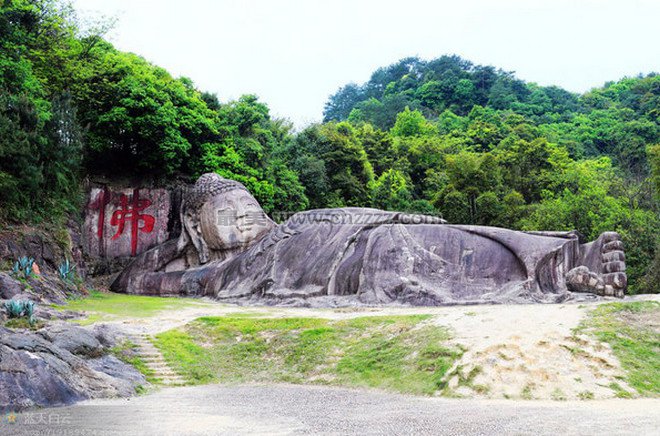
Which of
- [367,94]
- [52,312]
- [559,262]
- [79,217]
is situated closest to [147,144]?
[79,217]

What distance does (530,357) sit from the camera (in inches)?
341

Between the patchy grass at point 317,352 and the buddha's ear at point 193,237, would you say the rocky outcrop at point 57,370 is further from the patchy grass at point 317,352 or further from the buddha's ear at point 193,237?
the buddha's ear at point 193,237

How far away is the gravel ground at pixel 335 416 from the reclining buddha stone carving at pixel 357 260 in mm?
5393

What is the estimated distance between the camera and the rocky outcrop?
7.50 metres

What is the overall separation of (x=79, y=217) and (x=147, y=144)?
10.1ft

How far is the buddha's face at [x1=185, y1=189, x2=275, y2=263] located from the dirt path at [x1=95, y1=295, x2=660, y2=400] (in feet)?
27.1

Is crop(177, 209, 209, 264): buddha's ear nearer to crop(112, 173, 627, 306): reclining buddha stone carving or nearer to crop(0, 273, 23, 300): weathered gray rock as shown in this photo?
crop(112, 173, 627, 306): reclining buddha stone carving

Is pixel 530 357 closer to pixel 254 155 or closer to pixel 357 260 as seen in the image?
pixel 357 260

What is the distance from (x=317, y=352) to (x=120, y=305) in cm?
643

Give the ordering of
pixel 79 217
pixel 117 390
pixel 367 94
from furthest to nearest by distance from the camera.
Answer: pixel 367 94, pixel 79 217, pixel 117 390

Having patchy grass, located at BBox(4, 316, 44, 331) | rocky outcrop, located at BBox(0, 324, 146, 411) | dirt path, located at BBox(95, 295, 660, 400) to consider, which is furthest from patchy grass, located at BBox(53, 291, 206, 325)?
dirt path, located at BBox(95, 295, 660, 400)

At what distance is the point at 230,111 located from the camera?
24812mm

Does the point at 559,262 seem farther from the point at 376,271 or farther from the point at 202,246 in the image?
the point at 202,246

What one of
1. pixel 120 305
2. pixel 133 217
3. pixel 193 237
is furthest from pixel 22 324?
pixel 133 217
